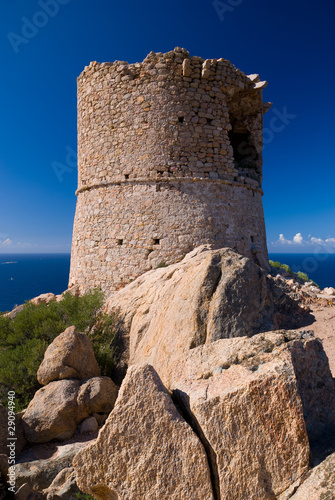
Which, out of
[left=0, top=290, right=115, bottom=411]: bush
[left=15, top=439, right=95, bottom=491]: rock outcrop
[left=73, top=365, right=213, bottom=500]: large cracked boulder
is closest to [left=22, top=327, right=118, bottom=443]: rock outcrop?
[left=15, top=439, right=95, bottom=491]: rock outcrop

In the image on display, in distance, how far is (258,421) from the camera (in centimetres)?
201

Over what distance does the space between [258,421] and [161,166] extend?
664cm

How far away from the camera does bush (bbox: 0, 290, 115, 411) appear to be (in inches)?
185

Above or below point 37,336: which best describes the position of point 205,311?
above

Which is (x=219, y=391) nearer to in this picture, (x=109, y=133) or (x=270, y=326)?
(x=270, y=326)

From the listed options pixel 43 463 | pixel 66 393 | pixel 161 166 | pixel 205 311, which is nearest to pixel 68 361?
pixel 66 393

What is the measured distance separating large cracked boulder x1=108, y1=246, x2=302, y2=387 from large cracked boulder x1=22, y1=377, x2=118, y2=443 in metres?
0.69

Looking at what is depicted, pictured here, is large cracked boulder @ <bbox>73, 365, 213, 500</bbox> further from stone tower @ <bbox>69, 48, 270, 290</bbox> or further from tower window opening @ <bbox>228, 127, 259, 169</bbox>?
tower window opening @ <bbox>228, 127, 259, 169</bbox>

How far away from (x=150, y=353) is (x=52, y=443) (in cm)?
156

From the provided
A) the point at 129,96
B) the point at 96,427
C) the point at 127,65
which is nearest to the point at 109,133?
the point at 129,96

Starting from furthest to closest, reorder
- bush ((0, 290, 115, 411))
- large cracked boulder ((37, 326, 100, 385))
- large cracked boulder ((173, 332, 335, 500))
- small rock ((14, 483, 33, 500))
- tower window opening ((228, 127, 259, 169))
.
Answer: tower window opening ((228, 127, 259, 169)) → bush ((0, 290, 115, 411)) → large cracked boulder ((37, 326, 100, 385)) → small rock ((14, 483, 33, 500)) → large cracked boulder ((173, 332, 335, 500))

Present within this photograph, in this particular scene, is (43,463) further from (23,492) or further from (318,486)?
(318,486)

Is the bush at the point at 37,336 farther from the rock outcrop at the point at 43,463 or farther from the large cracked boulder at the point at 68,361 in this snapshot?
the rock outcrop at the point at 43,463

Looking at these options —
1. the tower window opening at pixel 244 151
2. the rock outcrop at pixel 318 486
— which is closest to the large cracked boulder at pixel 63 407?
the rock outcrop at pixel 318 486
